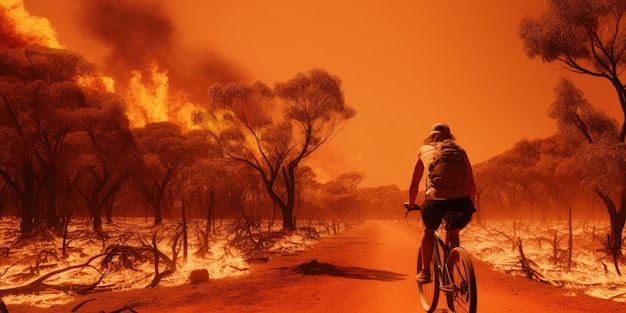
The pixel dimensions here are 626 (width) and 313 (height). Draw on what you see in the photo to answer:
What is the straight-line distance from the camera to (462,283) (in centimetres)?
438

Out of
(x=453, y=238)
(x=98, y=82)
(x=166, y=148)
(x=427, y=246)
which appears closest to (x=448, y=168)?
(x=453, y=238)

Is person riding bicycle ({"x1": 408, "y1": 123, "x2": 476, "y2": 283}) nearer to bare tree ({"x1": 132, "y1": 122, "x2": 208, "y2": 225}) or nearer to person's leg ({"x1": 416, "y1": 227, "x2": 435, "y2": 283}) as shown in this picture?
person's leg ({"x1": 416, "y1": 227, "x2": 435, "y2": 283})

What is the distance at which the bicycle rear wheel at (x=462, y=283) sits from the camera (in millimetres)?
4012

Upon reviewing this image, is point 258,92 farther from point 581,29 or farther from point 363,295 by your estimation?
point 363,295

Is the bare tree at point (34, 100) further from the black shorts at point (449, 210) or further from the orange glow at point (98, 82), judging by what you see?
the black shorts at point (449, 210)

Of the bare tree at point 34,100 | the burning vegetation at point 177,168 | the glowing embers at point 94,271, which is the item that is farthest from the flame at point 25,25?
the glowing embers at point 94,271

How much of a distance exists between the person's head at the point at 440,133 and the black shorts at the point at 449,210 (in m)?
0.89

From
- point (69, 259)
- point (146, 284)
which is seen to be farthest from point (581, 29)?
point (69, 259)

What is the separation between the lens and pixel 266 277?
990 centimetres

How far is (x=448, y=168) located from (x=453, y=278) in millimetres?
1303

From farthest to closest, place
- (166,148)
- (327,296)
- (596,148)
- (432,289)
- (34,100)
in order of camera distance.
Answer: (166,148), (34,100), (596,148), (327,296), (432,289)

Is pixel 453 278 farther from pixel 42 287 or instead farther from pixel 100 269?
pixel 100 269

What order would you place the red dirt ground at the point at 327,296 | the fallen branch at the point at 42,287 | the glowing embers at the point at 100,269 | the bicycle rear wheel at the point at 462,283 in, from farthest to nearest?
the glowing embers at the point at 100,269 < the fallen branch at the point at 42,287 < the red dirt ground at the point at 327,296 < the bicycle rear wheel at the point at 462,283

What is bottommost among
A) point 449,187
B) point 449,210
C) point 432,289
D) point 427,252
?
point 432,289
